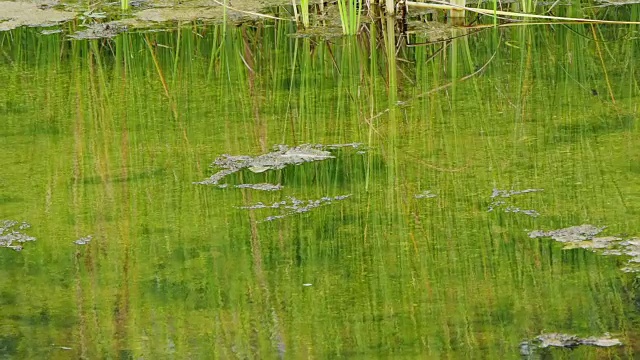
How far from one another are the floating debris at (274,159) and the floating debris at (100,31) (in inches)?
70.3

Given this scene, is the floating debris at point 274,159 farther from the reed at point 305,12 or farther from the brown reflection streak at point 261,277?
the reed at point 305,12

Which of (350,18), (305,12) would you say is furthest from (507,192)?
(305,12)

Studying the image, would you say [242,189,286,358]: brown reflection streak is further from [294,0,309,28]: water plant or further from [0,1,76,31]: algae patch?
[0,1,76,31]: algae patch

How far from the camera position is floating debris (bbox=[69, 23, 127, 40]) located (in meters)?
4.43

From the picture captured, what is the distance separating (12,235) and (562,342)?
3.94ft

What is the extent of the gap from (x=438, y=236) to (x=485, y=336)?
1.51 feet

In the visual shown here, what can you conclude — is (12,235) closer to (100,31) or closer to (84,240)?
(84,240)

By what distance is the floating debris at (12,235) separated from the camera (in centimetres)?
233

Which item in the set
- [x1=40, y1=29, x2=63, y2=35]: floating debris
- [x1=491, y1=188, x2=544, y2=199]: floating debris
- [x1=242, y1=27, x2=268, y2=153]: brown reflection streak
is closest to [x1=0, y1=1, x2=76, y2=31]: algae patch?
[x1=40, y1=29, x2=63, y2=35]: floating debris

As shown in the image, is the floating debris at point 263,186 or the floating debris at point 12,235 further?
the floating debris at point 263,186

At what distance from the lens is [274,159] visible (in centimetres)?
278

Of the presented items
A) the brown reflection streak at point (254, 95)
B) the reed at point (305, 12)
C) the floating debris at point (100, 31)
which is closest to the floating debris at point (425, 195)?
the brown reflection streak at point (254, 95)

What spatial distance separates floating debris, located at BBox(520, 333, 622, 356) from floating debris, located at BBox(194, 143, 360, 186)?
1.08m

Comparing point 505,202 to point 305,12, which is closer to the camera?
point 505,202
